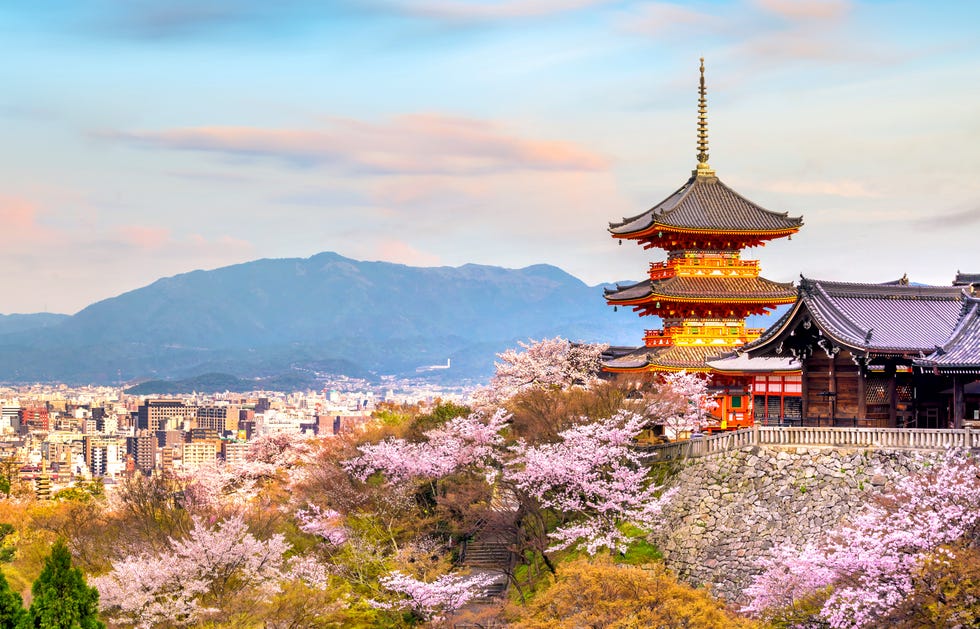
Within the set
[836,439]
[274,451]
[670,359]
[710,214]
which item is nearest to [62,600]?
[836,439]

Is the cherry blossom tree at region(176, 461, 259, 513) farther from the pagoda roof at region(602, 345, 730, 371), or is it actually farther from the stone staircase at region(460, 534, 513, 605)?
the stone staircase at region(460, 534, 513, 605)

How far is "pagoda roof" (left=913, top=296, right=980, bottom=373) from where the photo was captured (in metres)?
35.8

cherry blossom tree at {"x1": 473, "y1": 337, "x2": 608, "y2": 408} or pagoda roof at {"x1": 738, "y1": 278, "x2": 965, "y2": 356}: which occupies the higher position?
pagoda roof at {"x1": 738, "y1": 278, "x2": 965, "y2": 356}

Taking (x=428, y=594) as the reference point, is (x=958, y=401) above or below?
above

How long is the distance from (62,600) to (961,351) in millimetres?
23558

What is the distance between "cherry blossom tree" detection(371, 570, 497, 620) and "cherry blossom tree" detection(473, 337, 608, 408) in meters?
18.8

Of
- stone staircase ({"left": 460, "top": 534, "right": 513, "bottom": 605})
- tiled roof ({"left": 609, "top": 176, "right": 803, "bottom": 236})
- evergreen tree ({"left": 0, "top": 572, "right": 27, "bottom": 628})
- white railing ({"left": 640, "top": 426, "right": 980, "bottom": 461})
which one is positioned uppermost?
tiled roof ({"left": 609, "top": 176, "right": 803, "bottom": 236})

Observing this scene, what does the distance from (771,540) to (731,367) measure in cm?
1429

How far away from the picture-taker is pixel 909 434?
1355 inches

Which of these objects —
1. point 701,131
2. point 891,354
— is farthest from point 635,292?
point 891,354

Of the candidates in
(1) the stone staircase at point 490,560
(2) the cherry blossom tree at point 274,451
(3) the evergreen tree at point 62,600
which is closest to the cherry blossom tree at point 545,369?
(2) the cherry blossom tree at point 274,451

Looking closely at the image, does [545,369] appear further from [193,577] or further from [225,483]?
[193,577]

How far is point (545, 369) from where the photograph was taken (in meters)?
61.2

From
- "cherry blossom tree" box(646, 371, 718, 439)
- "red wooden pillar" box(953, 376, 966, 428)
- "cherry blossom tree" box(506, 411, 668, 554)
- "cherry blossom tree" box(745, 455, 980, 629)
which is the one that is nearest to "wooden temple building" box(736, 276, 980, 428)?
"red wooden pillar" box(953, 376, 966, 428)
